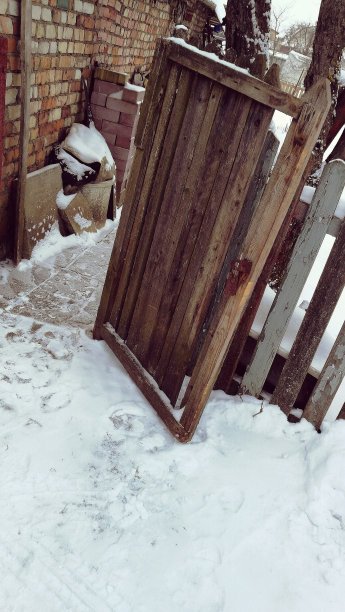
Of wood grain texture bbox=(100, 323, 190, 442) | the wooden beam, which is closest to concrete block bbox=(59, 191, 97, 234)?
wood grain texture bbox=(100, 323, 190, 442)

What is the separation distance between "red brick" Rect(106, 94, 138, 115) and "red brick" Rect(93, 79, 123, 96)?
78 mm

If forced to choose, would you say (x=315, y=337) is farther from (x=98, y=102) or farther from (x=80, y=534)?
(x=98, y=102)

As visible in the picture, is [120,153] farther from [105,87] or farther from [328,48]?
[328,48]

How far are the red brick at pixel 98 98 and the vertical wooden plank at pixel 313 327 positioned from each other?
13.3 feet

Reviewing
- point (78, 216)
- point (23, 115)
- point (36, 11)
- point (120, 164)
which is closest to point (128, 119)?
point (120, 164)

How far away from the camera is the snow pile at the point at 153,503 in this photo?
69.0 inches

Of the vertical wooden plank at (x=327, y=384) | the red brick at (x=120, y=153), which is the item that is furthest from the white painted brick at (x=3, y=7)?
the vertical wooden plank at (x=327, y=384)

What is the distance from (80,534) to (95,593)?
250 mm

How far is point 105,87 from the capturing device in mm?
5254

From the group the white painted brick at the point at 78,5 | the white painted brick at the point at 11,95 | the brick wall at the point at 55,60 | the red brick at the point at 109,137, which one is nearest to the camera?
the white painted brick at the point at 11,95

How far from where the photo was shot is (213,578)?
182 cm

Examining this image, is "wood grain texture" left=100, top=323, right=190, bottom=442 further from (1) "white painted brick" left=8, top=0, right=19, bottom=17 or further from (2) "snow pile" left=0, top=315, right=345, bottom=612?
(1) "white painted brick" left=8, top=0, right=19, bottom=17

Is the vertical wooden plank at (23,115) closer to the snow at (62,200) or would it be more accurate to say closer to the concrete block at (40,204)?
the concrete block at (40,204)

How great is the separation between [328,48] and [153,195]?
217 centimetres
